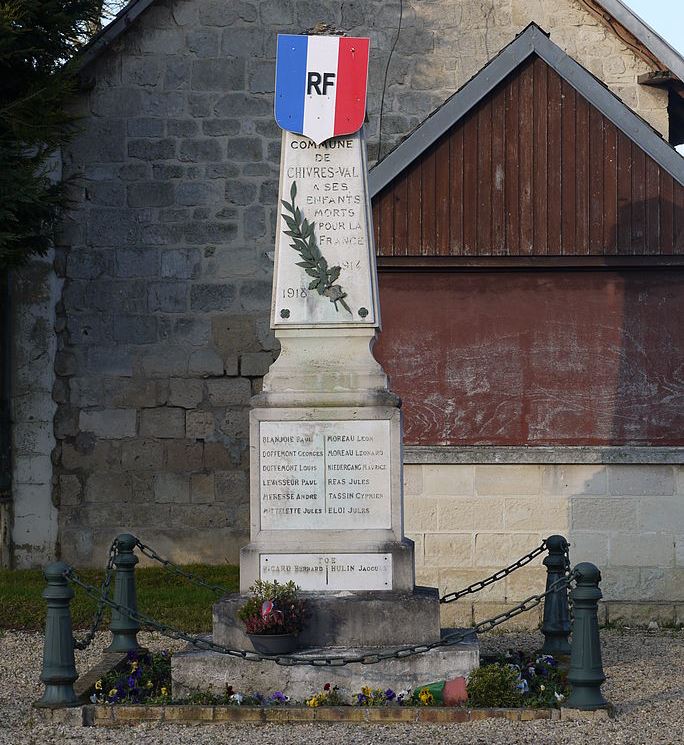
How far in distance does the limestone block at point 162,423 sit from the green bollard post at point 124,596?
4383 mm

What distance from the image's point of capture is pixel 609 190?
11.0 metres

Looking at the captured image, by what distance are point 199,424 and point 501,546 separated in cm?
390

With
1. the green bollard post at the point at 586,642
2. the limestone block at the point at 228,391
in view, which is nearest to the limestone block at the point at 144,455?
the limestone block at the point at 228,391

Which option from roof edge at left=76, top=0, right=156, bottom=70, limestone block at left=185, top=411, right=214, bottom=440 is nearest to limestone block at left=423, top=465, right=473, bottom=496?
limestone block at left=185, top=411, right=214, bottom=440

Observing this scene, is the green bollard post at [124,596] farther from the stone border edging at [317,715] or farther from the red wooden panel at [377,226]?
the red wooden panel at [377,226]

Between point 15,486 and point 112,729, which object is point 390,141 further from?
point 112,729

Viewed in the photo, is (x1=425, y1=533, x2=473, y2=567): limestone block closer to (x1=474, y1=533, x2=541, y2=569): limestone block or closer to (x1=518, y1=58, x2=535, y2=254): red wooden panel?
(x1=474, y1=533, x2=541, y2=569): limestone block

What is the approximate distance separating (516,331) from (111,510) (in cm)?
473

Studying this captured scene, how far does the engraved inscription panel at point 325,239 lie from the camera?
25.9ft

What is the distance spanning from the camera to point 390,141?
→ 13.4 metres

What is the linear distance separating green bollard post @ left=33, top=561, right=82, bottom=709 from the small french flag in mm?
2988

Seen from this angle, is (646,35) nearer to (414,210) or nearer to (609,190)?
(609,190)

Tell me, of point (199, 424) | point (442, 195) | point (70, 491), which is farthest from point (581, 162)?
point (70, 491)

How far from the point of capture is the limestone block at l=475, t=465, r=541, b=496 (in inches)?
419
